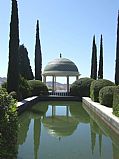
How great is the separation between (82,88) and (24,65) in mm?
6971

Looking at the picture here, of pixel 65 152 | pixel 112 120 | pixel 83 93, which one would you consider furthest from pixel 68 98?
pixel 65 152

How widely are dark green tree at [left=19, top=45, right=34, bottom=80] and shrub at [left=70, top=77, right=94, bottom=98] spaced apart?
5.40m

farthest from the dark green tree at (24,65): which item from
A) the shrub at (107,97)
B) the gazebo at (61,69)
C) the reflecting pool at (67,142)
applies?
the reflecting pool at (67,142)

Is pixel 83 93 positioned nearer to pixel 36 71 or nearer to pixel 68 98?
pixel 68 98

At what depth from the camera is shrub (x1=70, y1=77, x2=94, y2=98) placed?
1223 inches

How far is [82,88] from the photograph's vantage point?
102 feet

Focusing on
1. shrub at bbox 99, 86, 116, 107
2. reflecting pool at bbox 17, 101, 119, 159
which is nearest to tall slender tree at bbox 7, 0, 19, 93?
shrub at bbox 99, 86, 116, 107

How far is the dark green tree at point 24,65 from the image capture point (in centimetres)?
3380

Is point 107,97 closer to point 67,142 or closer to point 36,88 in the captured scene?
point 67,142

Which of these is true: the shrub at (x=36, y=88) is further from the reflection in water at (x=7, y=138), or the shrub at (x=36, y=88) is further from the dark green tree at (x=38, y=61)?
the reflection in water at (x=7, y=138)

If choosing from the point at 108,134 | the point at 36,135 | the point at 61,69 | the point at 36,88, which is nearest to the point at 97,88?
the point at 36,88

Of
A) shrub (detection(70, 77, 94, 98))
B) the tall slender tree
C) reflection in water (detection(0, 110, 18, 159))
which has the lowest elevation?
shrub (detection(70, 77, 94, 98))

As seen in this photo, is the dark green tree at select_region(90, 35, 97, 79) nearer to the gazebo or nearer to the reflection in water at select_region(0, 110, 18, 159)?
the gazebo

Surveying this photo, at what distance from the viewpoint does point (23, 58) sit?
114 feet
